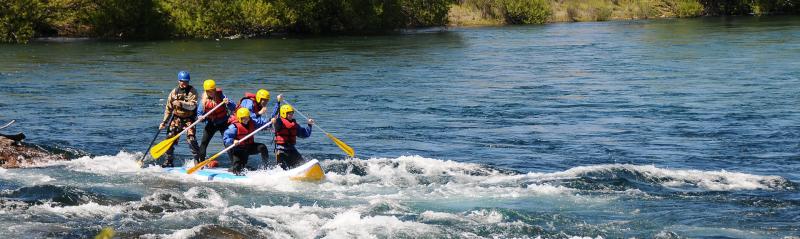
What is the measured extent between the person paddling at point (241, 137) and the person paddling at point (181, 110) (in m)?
1.28

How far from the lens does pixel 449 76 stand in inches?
1432

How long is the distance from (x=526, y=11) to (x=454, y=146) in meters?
56.6

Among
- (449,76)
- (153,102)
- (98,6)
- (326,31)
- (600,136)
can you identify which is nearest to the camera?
(600,136)

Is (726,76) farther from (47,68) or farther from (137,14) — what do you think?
(137,14)

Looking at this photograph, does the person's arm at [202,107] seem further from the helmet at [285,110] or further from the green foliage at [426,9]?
the green foliage at [426,9]

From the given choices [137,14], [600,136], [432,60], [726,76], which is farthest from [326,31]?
[600,136]

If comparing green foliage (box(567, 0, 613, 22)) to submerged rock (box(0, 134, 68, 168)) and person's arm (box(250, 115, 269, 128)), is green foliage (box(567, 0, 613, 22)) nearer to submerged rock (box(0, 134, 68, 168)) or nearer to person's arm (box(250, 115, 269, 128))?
submerged rock (box(0, 134, 68, 168))

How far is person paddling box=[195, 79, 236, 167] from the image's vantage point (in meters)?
17.5

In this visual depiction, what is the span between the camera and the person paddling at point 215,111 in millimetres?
17516

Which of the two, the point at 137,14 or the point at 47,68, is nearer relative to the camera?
the point at 47,68

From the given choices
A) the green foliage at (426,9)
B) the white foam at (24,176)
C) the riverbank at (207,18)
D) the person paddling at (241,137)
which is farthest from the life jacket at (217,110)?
the green foliage at (426,9)

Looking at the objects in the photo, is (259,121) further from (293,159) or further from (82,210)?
(82,210)

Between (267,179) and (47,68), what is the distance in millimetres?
25321

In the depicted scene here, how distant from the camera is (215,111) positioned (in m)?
17.7
